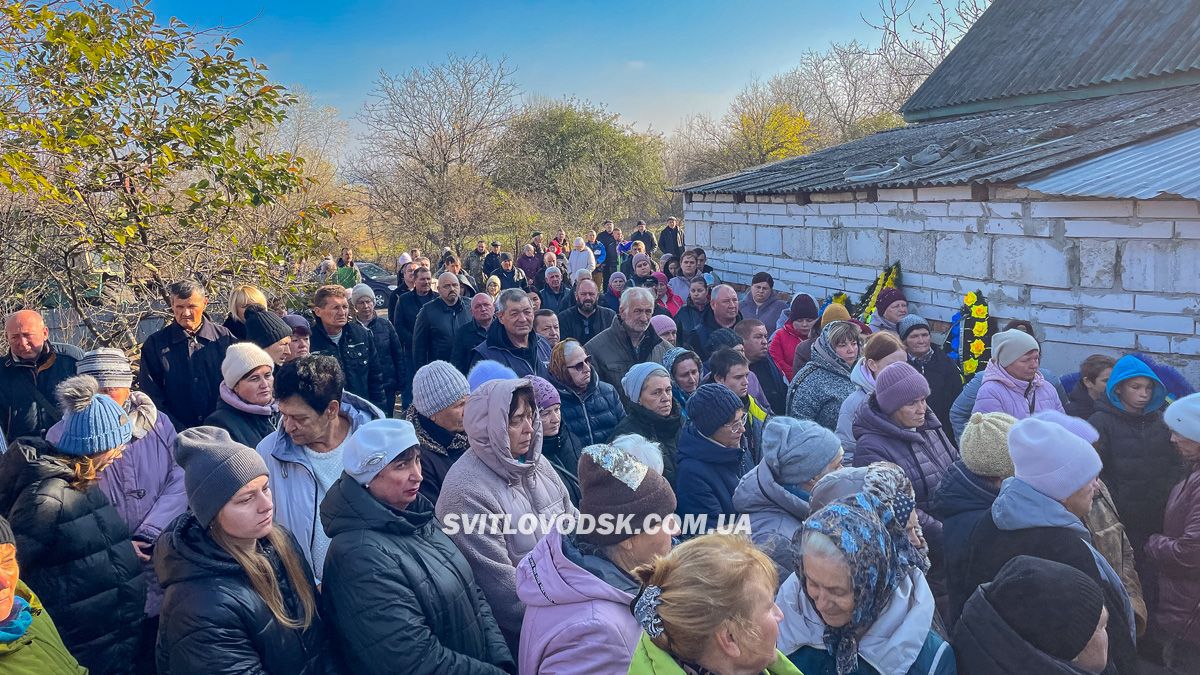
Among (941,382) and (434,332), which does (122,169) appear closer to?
(434,332)

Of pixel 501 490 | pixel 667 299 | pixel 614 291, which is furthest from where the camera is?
pixel 614 291

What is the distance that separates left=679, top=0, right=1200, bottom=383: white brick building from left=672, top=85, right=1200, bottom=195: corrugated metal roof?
36 mm

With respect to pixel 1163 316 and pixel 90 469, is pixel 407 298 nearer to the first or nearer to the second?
pixel 90 469

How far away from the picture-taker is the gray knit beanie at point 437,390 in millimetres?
3676

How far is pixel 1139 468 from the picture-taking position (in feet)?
14.9

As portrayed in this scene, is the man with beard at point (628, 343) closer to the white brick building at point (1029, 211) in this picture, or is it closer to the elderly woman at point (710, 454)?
the elderly woman at point (710, 454)

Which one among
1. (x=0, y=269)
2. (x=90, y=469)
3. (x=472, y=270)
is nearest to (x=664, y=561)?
(x=90, y=469)

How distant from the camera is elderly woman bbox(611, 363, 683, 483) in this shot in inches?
179

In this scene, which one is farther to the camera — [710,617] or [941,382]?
[941,382]

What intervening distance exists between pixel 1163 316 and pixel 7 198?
28.7ft

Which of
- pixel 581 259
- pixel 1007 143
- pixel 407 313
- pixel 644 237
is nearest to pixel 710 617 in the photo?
pixel 407 313

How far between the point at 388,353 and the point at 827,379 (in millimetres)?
3902

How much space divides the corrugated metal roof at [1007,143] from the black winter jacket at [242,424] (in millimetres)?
5958

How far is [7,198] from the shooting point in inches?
251
